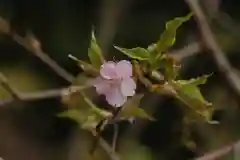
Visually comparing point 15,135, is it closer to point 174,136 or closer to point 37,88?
point 37,88

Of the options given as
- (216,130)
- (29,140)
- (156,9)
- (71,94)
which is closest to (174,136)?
(216,130)

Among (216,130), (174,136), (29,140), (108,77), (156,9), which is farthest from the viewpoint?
(29,140)

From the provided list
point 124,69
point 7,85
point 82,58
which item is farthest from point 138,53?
point 82,58

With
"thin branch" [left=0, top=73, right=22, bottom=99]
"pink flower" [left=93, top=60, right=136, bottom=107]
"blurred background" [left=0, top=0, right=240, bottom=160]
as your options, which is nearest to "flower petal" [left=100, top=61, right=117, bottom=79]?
Answer: "pink flower" [left=93, top=60, right=136, bottom=107]

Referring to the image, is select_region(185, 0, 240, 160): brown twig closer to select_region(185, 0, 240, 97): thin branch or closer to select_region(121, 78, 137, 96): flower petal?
select_region(185, 0, 240, 97): thin branch

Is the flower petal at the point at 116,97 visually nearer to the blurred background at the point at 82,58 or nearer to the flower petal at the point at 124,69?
the flower petal at the point at 124,69

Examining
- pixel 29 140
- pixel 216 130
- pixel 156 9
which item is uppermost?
pixel 156 9
